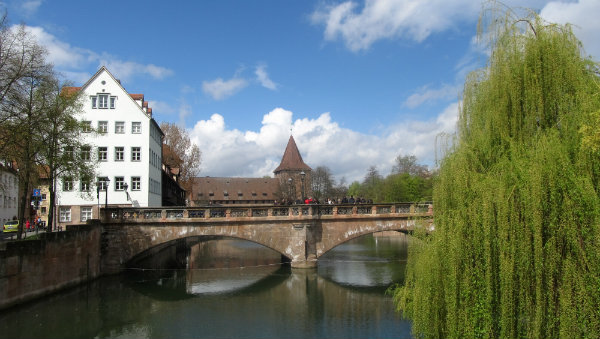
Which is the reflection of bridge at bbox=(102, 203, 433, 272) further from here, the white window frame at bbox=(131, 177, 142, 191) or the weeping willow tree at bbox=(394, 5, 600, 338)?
the weeping willow tree at bbox=(394, 5, 600, 338)

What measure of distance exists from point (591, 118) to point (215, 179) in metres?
89.9

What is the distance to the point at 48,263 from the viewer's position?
64.4 feet

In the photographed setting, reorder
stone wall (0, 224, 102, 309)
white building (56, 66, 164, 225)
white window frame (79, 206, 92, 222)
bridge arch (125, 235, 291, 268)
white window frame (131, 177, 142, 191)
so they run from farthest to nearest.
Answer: white window frame (131, 177, 142, 191)
white building (56, 66, 164, 225)
white window frame (79, 206, 92, 222)
bridge arch (125, 235, 291, 268)
stone wall (0, 224, 102, 309)

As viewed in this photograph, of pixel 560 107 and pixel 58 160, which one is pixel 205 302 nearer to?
pixel 58 160

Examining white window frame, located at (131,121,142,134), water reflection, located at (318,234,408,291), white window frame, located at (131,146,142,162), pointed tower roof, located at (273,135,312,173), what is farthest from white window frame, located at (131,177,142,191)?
pointed tower roof, located at (273,135,312,173)

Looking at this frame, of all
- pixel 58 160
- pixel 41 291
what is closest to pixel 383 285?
pixel 41 291

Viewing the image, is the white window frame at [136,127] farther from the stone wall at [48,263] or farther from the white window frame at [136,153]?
the stone wall at [48,263]

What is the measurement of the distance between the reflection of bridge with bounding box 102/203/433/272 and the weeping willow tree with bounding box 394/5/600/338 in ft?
51.5

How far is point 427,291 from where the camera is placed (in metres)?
9.30

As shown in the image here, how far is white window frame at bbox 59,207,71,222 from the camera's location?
107 ft

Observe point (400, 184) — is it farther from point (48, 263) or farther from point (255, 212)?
point (48, 263)

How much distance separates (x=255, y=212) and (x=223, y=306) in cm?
769

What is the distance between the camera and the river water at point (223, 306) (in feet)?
50.6

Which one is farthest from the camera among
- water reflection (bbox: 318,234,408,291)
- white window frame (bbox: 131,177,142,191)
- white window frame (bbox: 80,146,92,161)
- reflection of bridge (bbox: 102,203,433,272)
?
white window frame (bbox: 131,177,142,191)
